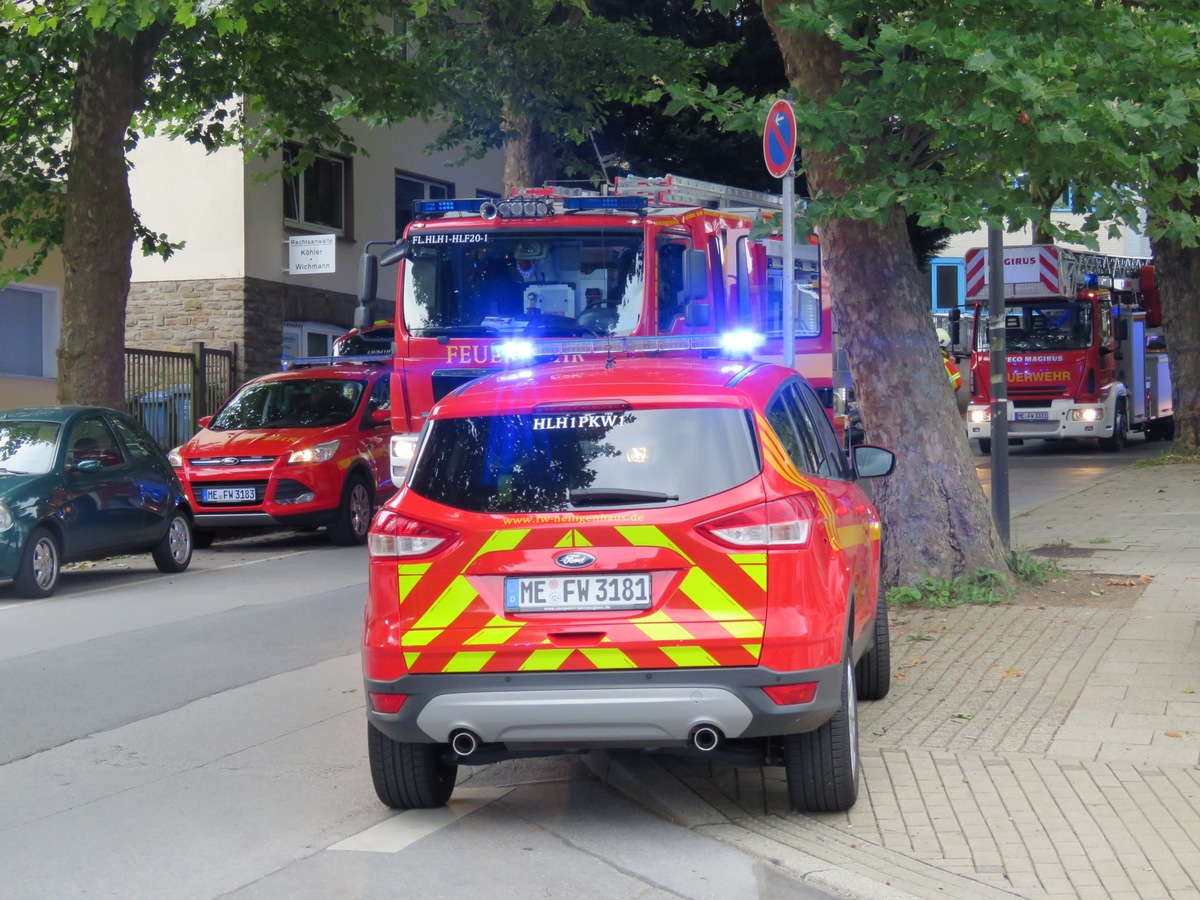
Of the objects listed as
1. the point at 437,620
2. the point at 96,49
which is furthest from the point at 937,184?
the point at 96,49

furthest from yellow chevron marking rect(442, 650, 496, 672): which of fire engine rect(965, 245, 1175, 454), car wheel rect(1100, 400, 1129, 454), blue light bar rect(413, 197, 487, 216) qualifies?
car wheel rect(1100, 400, 1129, 454)

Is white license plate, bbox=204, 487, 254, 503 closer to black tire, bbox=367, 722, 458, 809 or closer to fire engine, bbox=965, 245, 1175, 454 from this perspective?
black tire, bbox=367, 722, 458, 809

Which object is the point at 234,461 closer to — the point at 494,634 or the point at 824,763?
the point at 494,634

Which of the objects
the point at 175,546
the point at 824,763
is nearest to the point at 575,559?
the point at 824,763

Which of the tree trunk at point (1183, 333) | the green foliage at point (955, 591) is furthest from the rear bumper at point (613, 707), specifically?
the tree trunk at point (1183, 333)

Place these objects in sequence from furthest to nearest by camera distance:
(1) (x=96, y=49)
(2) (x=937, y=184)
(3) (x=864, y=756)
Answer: (1) (x=96, y=49) → (2) (x=937, y=184) → (3) (x=864, y=756)

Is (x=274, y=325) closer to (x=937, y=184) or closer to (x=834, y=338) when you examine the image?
(x=834, y=338)

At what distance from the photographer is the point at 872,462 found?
782cm

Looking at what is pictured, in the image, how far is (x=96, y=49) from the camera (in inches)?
684

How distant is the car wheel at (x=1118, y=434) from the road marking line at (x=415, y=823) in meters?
25.3

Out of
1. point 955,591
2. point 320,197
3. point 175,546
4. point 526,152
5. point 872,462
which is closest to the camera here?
point 872,462

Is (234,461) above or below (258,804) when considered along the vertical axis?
above

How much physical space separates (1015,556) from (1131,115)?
3993mm

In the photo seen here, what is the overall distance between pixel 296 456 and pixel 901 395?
25.9ft
